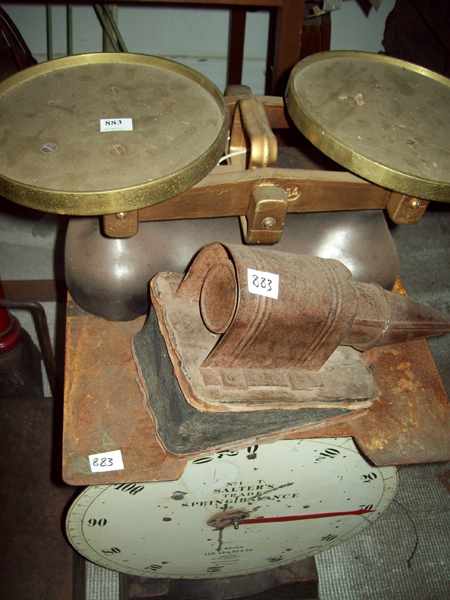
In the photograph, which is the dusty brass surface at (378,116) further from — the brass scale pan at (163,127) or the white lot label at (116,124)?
the white lot label at (116,124)

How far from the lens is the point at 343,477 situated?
118cm

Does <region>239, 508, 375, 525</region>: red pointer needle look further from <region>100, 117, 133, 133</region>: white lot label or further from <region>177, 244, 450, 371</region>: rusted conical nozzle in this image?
<region>100, 117, 133, 133</region>: white lot label

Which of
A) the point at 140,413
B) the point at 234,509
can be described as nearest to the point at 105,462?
the point at 140,413

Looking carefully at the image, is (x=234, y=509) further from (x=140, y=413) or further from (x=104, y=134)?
(x=104, y=134)

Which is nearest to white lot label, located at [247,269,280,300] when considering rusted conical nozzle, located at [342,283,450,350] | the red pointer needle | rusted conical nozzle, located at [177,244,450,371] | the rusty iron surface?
rusted conical nozzle, located at [177,244,450,371]

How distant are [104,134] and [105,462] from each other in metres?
0.54

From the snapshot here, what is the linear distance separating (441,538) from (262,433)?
1.08 meters

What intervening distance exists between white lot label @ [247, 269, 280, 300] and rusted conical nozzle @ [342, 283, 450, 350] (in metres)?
0.18

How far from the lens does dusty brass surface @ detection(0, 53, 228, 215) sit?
0.86 meters

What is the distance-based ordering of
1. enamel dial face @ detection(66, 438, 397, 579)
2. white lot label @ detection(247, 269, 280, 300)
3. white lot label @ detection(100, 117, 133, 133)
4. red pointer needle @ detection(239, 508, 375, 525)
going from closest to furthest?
white lot label @ detection(247, 269, 280, 300)
white lot label @ detection(100, 117, 133, 133)
enamel dial face @ detection(66, 438, 397, 579)
red pointer needle @ detection(239, 508, 375, 525)

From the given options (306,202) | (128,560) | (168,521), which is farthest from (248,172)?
(128,560)

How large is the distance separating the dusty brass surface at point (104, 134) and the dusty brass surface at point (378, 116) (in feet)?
0.58

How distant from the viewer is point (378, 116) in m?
1.07

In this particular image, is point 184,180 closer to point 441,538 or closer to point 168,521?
point 168,521
